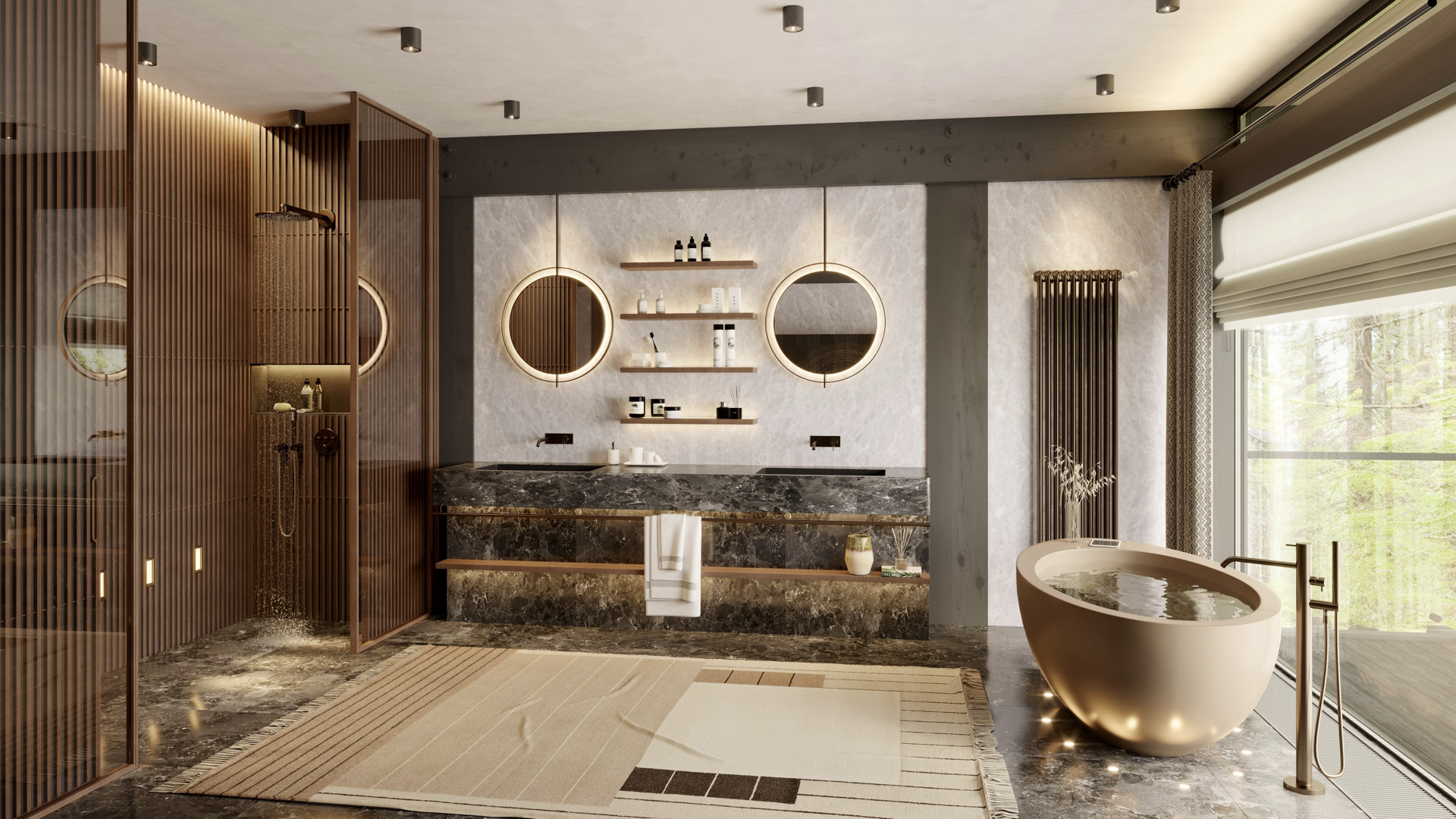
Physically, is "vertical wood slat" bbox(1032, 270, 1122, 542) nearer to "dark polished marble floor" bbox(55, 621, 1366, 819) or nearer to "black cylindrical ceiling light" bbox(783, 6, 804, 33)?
"dark polished marble floor" bbox(55, 621, 1366, 819)

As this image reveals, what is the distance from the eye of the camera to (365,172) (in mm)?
4547

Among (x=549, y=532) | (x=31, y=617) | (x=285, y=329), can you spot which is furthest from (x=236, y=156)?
(x=31, y=617)

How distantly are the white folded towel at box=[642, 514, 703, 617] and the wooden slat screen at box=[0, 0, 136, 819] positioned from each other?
2.45 meters

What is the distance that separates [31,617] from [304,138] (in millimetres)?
3338

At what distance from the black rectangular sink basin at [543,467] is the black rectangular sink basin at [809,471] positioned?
1035 millimetres

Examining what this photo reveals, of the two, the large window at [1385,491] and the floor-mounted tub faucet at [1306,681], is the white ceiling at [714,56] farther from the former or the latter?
the floor-mounted tub faucet at [1306,681]

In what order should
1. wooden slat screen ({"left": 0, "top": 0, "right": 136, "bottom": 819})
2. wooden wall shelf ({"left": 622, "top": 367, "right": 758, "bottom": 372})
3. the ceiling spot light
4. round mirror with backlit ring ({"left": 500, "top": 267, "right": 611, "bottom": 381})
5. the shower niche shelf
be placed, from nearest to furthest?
wooden slat screen ({"left": 0, "top": 0, "right": 136, "bottom": 819}), the ceiling spot light, the shower niche shelf, wooden wall shelf ({"left": 622, "top": 367, "right": 758, "bottom": 372}), round mirror with backlit ring ({"left": 500, "top": 267, "right": 611, "bottom": 381})

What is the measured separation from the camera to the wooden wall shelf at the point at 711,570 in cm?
479

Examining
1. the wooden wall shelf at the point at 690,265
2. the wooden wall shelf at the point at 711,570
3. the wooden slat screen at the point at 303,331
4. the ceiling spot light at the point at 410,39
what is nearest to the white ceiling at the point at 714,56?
the ceiling spot light at the point at 410,39

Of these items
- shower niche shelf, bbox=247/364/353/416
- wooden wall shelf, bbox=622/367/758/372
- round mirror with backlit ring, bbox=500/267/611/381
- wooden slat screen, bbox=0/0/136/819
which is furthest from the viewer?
round mirror with backlit ring, bbox=500/267/611/381

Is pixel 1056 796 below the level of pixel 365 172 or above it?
below

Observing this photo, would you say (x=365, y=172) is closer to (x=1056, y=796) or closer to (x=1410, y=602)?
(x=1056, y=796)

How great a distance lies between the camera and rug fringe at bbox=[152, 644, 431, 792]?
3.04 m

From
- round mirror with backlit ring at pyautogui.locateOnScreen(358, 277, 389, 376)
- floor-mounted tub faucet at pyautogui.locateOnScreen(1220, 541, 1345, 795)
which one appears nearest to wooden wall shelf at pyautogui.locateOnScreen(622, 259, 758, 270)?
round mirror with backlit ring at pyautogui.locateOnScreen(358, 277, 389, 376)
